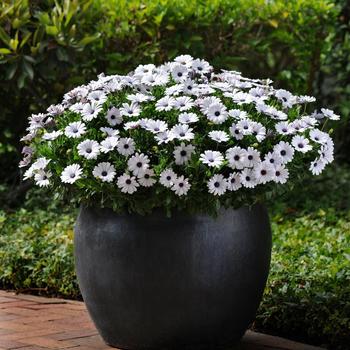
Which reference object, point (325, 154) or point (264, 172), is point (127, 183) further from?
point (325, 154)

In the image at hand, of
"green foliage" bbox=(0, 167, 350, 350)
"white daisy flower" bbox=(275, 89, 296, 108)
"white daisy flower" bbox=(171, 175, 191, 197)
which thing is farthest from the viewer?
"green foliage" bbox=(0, 167, 350, 350)

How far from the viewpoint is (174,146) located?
339 centimetres

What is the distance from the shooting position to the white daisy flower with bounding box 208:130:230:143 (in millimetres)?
3379

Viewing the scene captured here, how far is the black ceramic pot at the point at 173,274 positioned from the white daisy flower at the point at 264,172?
0.23 meters

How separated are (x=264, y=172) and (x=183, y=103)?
450 millimetres

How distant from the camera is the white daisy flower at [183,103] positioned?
348cm

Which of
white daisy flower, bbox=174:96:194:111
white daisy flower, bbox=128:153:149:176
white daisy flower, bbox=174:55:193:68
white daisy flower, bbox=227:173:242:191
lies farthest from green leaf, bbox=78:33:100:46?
white daisy flower, bbox=227:173:242:191

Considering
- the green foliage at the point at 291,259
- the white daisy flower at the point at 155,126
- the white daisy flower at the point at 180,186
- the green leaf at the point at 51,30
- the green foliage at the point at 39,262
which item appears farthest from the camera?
the green leaf at the point at 51,30

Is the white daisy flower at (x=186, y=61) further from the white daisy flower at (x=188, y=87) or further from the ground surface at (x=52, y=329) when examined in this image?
the ground surface at (x=52, y=329)

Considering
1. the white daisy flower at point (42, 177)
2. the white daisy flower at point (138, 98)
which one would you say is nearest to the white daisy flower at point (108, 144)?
the white daisy flower at point (138, 98)

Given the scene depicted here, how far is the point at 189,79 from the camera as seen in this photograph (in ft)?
12.4

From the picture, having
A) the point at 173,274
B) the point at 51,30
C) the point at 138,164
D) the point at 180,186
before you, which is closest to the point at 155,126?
the point at 138,164

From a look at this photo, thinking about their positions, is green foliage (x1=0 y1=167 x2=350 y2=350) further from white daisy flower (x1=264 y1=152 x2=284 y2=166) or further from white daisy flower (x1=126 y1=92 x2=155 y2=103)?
white daisy flower (x1=126 y1=92 x2=155 y2=103)

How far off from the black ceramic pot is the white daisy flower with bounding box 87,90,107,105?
0.47m
